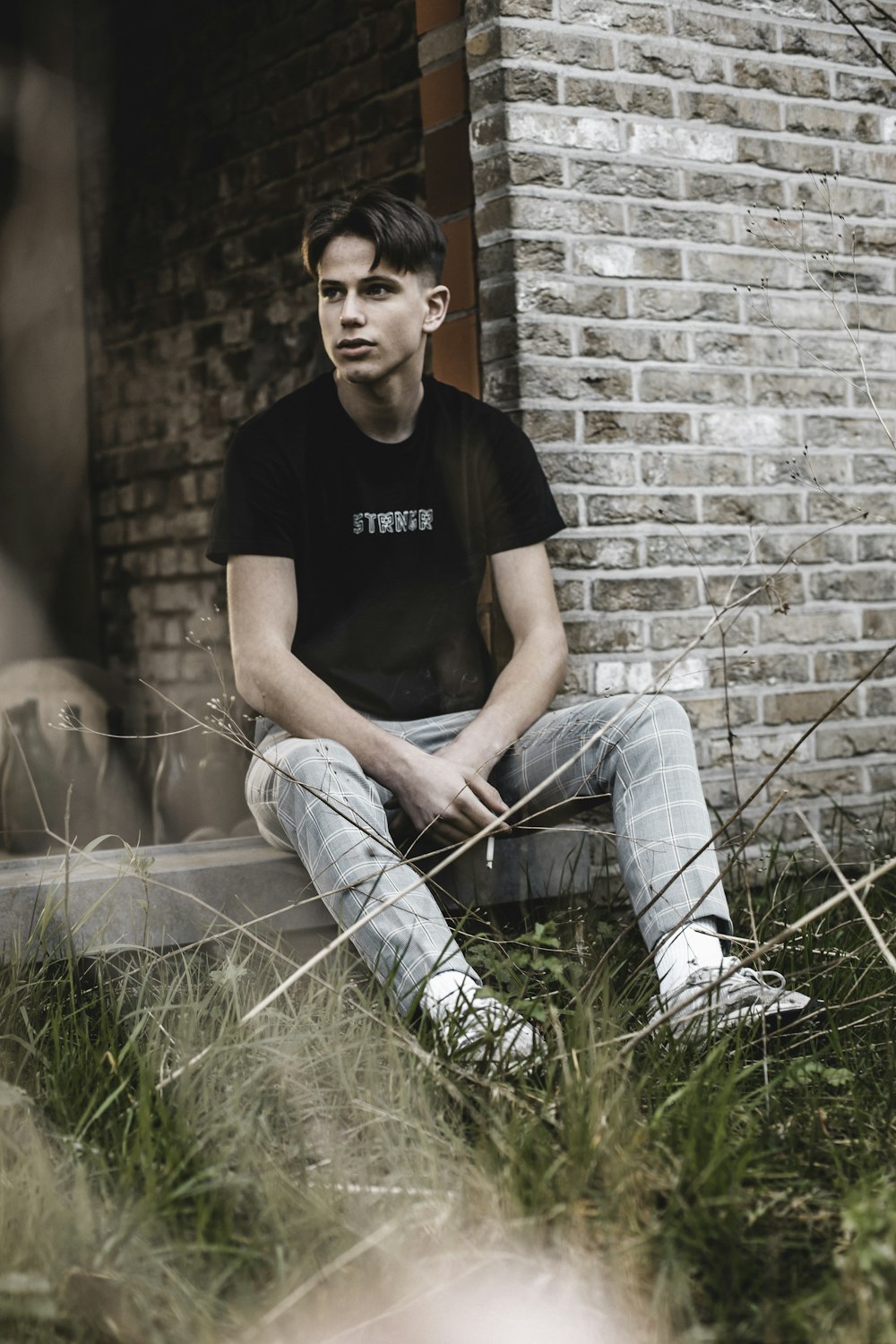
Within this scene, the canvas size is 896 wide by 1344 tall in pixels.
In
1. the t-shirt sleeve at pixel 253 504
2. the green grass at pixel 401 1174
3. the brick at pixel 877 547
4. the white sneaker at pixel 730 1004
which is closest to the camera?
the green grass at pixel 401 1174

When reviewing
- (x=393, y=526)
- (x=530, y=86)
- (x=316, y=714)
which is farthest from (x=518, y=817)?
(x=530, y=86)

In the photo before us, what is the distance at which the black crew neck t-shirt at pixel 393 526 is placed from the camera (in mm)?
2607

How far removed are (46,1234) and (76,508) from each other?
12.1 feet

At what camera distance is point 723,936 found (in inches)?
84.6

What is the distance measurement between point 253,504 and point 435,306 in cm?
55

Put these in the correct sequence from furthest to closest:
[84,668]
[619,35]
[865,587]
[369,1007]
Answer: [84,668]
[865,587]
[619,35]
[369,1007]

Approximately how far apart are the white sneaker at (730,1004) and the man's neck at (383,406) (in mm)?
1189

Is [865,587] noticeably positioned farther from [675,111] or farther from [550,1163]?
[550,1163]

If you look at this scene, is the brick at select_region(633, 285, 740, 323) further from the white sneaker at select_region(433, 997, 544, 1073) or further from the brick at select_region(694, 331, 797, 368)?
the white sneaker at select_region(433, 997, 544, 1073)

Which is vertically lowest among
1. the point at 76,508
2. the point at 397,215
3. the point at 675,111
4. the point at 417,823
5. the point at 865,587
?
the point at 417,823

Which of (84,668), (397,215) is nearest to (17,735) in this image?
(84,668)

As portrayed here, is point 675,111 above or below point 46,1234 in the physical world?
above

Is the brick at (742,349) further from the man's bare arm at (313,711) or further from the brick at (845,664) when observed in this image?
the man's bare arm at (313,711)

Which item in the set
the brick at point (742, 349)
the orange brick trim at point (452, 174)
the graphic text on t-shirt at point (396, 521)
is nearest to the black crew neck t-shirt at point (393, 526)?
the graphic text on t-shirt at point (396, 521)
